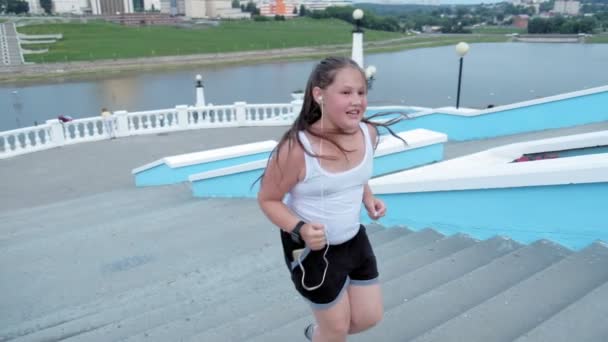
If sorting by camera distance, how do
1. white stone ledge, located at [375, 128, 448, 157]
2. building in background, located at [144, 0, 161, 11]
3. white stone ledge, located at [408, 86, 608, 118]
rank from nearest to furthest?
white stone ledge, located at [375, 128, 448, 157], white stone ledge, located at [408, 86, 608, 118], building in background, located at [144, 0, 161, 11]

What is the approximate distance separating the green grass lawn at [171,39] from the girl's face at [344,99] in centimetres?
5245

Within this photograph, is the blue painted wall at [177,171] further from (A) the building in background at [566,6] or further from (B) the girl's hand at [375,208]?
(A) the building in background at [566,6]

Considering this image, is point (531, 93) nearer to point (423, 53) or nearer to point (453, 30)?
point (423, 53)

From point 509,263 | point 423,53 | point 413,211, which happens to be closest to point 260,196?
point 509,263

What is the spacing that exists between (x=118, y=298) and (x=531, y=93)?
107 feet

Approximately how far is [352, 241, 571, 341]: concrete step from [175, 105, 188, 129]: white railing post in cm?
1065

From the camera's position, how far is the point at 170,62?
51.2 m

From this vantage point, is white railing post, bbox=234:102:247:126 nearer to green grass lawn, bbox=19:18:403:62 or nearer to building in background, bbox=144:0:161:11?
green grass lawn, bbox=19:18:403:62

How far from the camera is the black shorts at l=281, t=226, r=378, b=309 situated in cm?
191

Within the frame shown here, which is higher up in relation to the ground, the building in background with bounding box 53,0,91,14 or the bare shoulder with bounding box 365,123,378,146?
the building in background with bounding box 53,0,91,14

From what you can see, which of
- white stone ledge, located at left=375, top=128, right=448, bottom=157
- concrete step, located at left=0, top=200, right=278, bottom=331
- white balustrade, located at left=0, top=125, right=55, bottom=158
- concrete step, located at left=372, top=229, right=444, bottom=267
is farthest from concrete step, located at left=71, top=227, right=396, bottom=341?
white balustrade, located at left=0, top=125, right=55, bottom=158

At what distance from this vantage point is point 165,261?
14.1ft

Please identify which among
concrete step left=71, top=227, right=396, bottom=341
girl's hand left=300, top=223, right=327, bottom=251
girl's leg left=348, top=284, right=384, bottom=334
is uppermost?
girl's hand left=300, top=223, right=327, bottom=251

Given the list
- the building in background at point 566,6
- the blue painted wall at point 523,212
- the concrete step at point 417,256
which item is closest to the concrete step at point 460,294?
the blue painted wall at point 523,212
